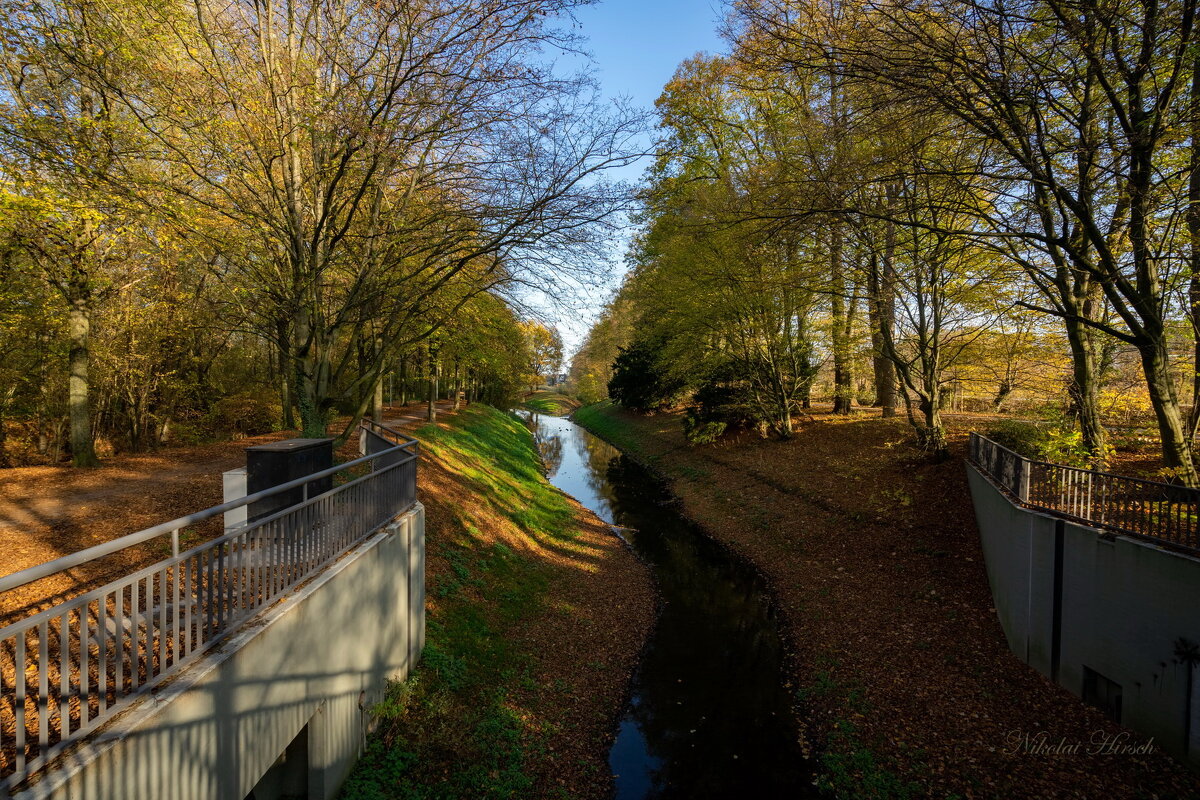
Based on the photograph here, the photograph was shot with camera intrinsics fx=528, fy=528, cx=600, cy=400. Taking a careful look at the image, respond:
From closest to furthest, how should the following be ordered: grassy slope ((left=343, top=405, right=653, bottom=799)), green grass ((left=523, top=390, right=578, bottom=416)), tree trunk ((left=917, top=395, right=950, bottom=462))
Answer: grassy slope ((left=343, top=405, right=653, bottom=799)), tree trunk ((left=917, top=395, right=950, bottom=462)), green grass ((left=523, top=390, right=578, bottom=416))

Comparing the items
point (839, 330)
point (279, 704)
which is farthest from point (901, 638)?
point (839, 330)

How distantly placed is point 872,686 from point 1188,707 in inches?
135

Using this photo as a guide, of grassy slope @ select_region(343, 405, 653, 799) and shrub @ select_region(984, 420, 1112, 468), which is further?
shrub @ select_region(984, 420, 1112, 468)

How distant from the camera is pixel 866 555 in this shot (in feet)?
40.0

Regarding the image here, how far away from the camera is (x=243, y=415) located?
19.4 m

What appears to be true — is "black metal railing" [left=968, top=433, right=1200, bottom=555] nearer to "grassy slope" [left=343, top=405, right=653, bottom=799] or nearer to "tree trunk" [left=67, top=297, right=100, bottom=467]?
"grassy slope" [left=343, top=405, right=653, bottom=799]

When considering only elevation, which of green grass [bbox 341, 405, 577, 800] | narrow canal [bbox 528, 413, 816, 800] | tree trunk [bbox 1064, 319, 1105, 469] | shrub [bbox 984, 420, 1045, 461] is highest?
tree trunk [bbox 1064, 319, 1105, 469]

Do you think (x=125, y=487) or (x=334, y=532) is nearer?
(x=334, y=532)

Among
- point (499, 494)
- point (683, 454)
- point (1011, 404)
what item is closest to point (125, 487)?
point (499, 494)

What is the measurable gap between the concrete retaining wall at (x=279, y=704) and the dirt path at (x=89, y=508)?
2507mm

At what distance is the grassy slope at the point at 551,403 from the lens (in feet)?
242

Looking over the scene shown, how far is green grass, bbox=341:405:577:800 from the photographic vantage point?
6.06 meters

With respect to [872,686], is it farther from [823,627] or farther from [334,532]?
[334,532]

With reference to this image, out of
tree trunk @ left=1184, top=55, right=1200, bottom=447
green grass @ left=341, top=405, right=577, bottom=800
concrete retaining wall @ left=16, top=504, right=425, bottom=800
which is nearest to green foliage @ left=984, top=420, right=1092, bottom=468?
tree trunk @ left=1184, top=55, right=1200, bottom=447
